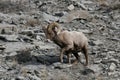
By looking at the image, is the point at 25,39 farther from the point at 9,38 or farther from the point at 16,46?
the point at 16,46

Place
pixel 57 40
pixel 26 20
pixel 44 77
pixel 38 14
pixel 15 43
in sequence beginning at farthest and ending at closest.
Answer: pixel 38 14, pixel 26 20, pixel 15 43, pixel 57 40, pixel 44 77

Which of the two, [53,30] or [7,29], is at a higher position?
[53,30]

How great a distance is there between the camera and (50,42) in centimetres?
1750

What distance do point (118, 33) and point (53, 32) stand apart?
4.85m

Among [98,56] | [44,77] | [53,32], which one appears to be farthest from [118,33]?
[44,77]

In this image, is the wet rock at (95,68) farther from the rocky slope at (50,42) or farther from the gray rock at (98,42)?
the gray rock at (98,42)

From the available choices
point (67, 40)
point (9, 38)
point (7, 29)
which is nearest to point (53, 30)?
point (67, 40)

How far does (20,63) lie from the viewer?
1480 cm

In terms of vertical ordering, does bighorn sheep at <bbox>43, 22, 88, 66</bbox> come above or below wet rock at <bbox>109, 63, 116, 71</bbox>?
above

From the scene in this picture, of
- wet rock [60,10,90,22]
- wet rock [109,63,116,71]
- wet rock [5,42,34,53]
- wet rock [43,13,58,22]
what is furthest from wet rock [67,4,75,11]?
wet rock [109,63,116,71]

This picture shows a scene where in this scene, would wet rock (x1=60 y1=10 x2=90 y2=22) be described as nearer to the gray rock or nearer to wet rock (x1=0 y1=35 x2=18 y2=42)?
the gray rock

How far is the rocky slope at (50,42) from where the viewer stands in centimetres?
1399

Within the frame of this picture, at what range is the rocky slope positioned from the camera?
13992 millimetres

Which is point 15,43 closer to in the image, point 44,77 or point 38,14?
point 44,77
